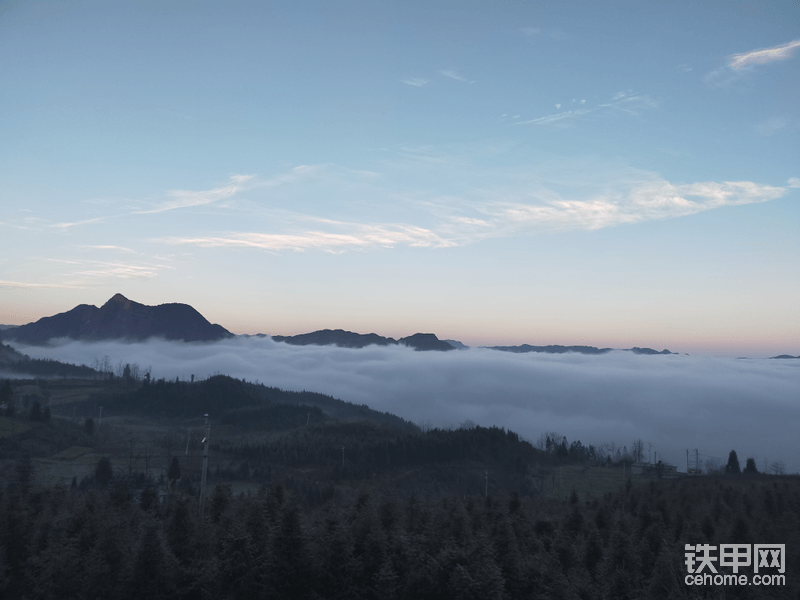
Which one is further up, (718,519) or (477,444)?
(718,519)

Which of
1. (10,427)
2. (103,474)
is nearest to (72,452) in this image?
(10,427)

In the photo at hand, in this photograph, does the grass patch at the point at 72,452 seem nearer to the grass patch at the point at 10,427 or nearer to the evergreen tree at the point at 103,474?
the grass patch at the point at 10,427

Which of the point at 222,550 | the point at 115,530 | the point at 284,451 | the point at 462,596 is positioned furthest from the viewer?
the point at 284,451

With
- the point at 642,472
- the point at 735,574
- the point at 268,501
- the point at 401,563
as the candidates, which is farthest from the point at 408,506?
the point at 642,472

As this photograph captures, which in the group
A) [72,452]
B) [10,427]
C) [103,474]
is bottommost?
[72,452]

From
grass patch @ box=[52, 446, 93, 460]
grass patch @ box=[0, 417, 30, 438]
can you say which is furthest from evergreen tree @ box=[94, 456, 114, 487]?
grass patch @ box=[0, 417, 30, 438]

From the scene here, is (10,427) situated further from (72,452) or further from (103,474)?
(103,474)

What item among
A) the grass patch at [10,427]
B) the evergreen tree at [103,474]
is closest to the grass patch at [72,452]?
the grass patch at [10,427]

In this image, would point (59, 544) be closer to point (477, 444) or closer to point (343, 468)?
point (343, 468)
